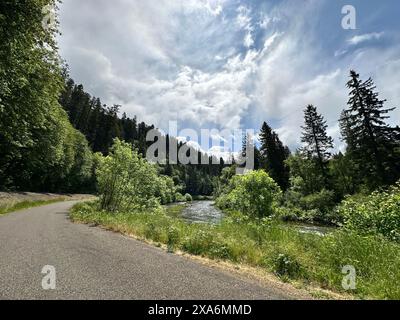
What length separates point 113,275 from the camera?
24.8 feet

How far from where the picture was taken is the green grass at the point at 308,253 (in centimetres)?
747

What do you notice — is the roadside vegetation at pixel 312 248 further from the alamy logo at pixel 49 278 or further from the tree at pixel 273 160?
the tree at pixel 273 160

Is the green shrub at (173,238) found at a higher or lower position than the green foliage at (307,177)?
lower

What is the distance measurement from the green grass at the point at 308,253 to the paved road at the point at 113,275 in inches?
54.6

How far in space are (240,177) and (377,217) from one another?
16455 millimetres

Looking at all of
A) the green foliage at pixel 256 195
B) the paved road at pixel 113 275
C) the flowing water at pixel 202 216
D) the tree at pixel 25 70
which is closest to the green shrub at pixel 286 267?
the paved road at pixel 113 275

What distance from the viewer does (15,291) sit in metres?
6.25

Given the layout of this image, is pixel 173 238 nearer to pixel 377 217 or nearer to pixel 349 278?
pixel 349 278

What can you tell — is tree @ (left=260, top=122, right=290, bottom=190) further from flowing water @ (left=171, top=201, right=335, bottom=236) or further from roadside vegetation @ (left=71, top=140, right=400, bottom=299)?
roadside vegetation @ (left=71, top=140, right=400, bottom=299)

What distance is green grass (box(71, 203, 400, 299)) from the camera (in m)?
7.47

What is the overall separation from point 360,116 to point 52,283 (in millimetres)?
39866

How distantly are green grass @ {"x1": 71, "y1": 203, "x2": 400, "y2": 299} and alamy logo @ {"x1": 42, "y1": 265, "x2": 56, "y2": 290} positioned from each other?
4.46 metres

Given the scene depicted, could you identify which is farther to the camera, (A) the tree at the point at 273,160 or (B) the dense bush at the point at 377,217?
(A) the tree at the point at 273,160

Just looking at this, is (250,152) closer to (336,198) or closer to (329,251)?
(336,198)
